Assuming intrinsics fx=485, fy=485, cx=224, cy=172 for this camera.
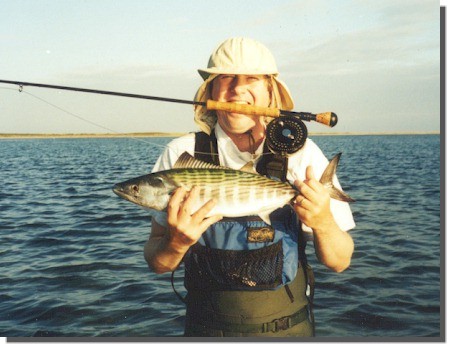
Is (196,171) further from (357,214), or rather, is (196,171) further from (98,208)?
(98,208)

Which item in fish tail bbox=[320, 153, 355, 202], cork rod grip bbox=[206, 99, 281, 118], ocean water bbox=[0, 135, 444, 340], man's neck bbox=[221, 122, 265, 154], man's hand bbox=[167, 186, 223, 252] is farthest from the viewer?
ocean water bbox=[0, 135, 444, 340]

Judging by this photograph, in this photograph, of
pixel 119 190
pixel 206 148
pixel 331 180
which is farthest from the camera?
pixel 206 148

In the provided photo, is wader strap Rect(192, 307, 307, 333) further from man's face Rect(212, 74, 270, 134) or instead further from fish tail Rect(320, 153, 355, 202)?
man's face Rect(212, 74, 270, 134)

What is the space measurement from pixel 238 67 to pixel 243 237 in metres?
1.36

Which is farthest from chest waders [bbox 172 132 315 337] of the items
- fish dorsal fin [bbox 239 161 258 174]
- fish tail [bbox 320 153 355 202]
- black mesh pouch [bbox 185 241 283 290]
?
fish tail [bbox 320 153 355 202]

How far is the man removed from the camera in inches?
144

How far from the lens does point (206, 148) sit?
4.07 m

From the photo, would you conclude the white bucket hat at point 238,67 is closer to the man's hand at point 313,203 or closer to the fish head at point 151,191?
the fish head at point 151,191

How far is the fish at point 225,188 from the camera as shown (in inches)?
147

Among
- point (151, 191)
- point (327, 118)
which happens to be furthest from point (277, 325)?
point (327, 118)

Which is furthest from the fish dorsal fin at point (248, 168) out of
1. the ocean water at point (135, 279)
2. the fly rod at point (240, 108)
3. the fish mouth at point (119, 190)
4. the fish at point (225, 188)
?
the ocean water at point (135, 279)

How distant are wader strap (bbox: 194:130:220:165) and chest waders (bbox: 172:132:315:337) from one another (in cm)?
53

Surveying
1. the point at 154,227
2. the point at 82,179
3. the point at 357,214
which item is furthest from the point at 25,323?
the point at 82,179

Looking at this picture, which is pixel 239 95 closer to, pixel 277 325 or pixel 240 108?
pixel 240 108
